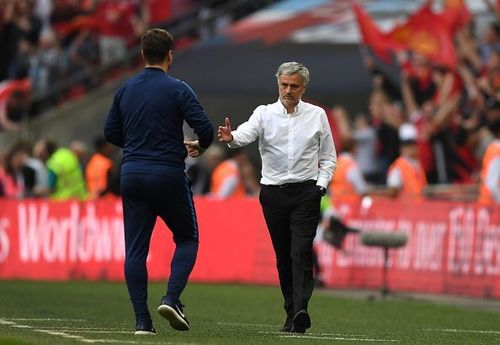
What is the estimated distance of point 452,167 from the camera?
2464 cm

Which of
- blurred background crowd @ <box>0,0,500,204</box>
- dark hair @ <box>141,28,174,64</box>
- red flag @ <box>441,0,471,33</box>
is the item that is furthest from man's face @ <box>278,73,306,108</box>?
red flag @ <box>441,0,471,33</box>

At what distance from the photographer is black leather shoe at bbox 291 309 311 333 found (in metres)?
12.8

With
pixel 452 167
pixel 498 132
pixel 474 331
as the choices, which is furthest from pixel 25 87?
pixel 474 331

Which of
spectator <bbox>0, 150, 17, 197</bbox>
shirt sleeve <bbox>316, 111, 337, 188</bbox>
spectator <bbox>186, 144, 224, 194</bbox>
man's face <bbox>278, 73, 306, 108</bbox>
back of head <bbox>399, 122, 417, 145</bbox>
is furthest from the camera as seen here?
spectator <bbox>186, 144, 224, 194</bbox>

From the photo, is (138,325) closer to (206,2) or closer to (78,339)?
(78,339)

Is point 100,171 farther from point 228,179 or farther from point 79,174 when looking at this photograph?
point 228,179

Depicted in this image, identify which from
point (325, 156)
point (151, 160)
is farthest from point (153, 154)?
point (325, 156)

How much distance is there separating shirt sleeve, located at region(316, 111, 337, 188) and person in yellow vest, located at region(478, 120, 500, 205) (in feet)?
24.1

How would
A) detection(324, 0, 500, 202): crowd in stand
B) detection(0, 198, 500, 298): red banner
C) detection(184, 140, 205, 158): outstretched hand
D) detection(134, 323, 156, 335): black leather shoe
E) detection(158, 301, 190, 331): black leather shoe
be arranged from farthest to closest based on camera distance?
detection(324, 0, 500, 202): crowd in stand → detection(0, 198, 500, 298): red banner → detection(184, 140, 205, 158): outstretched hand → detection(134, 323, 156, 335): black leather shoe → detection(158, 301, 190, 331): black leather shoe

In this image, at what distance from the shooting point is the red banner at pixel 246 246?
21.3 m

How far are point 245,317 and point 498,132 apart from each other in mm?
5756

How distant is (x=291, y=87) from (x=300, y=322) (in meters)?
1.80

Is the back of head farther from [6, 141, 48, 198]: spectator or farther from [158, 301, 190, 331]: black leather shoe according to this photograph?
[158, 301, 190, 331]: black leather shoe

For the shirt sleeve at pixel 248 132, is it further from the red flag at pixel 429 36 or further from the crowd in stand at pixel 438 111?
the red flag at pixel 429 36
